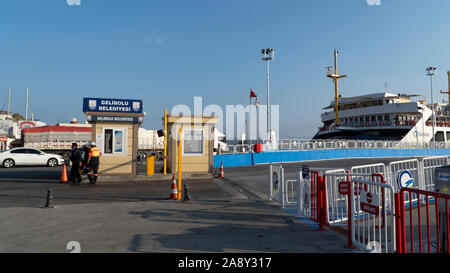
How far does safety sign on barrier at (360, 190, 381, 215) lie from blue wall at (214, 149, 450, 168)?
16.9m

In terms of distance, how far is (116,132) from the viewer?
1393cm

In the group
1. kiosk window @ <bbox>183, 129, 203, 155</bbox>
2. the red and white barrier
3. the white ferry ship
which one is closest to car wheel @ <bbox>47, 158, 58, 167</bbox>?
kiosk window @ <bbox>183, 129, 203, 155</bbox>

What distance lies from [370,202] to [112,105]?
490 inches

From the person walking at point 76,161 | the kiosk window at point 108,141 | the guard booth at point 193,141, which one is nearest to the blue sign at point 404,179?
→ the guard booth at point 193,141

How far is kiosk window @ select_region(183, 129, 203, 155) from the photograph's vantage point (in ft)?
47.9

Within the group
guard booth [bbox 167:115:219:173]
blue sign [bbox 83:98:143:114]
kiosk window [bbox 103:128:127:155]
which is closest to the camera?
blue sign [bbox 83:98:143:114]

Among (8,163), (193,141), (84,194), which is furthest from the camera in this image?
(8,163)

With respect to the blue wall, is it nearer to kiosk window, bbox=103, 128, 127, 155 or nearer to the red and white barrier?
kiosk window, bbox=103, 128, 127, 155

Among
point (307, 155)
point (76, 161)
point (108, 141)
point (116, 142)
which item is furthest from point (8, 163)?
point (307, 155)

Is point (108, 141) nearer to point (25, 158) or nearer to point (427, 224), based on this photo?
point (25, 158)

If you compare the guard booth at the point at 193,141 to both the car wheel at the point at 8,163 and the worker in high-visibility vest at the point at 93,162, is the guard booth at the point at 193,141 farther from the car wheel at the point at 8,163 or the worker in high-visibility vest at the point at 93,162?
the car wheel at the point at 8,163
